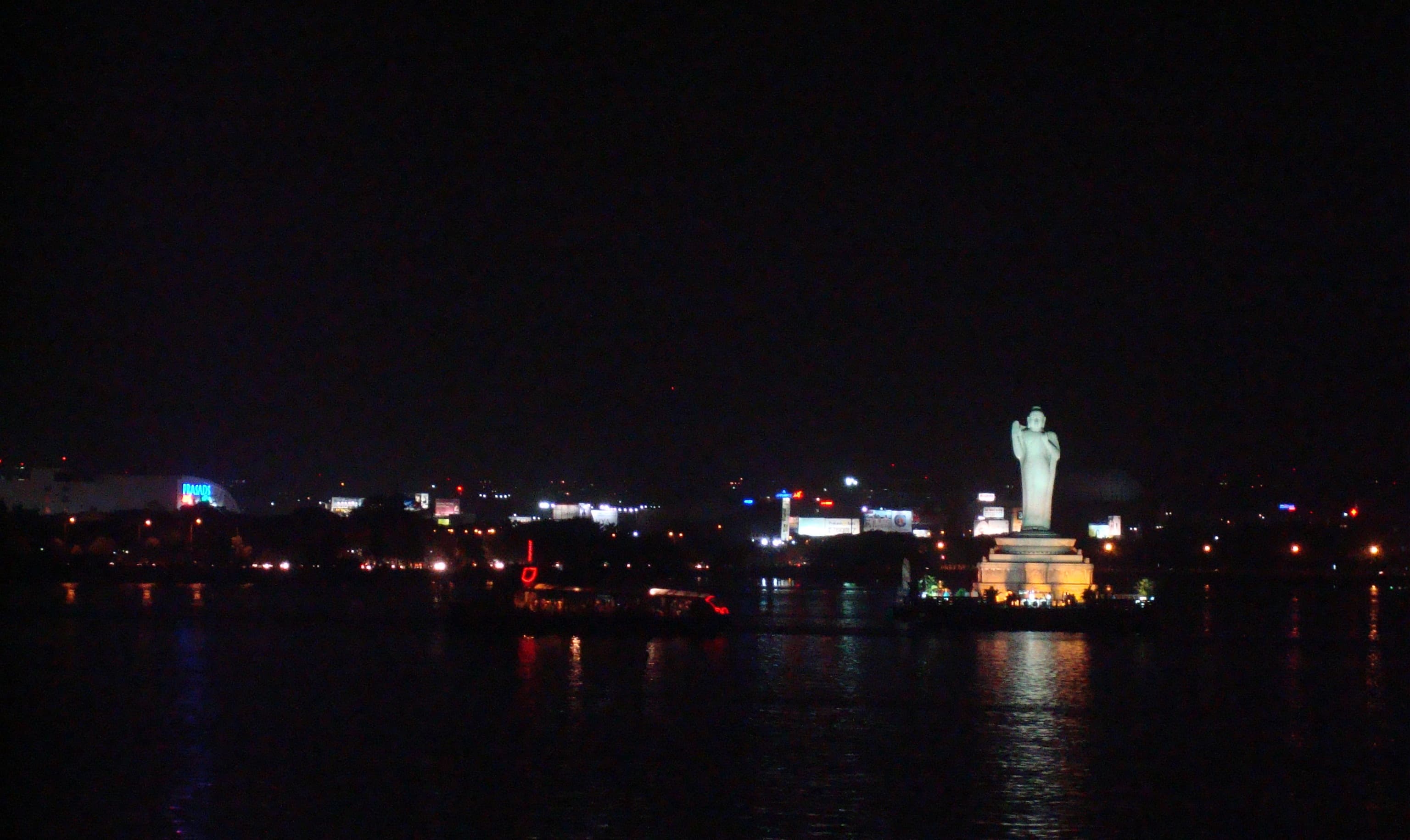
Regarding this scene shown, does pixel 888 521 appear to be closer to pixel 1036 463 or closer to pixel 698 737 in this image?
pixel 1036 463

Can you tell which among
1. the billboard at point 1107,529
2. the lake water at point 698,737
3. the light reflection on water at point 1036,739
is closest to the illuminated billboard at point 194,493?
the billboard at point 1107,529

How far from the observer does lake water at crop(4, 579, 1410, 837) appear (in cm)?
1230

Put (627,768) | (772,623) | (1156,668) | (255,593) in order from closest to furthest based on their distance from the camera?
(627,768) → (1156,668) → (772,623) → (255,593)

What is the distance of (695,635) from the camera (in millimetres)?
32156

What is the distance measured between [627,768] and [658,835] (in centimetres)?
296

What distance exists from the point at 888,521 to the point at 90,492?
70.1 m

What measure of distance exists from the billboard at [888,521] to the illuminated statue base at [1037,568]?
9386 cm

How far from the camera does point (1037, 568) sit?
1458 inches

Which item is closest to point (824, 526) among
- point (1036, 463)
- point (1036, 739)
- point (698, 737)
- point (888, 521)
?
point (888, 521)

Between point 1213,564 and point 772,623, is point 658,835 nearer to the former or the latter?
point 772,623

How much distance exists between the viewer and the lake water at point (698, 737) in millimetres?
12305

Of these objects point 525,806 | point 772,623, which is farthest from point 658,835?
point 772,623

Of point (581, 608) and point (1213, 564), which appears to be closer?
point (581, 608)

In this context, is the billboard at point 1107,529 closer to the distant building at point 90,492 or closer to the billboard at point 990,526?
the billboard at point 990,526
